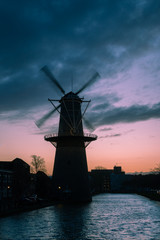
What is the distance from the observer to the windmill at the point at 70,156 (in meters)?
56.9

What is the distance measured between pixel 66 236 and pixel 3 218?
39.4 feet

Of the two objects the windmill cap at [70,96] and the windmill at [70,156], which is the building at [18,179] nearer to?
the windmill at [70,156]

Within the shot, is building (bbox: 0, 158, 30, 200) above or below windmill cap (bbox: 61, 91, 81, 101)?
below

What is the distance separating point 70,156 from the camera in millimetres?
57781

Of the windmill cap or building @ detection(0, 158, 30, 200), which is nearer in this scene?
building @ detection(0, 158, 30, 200)

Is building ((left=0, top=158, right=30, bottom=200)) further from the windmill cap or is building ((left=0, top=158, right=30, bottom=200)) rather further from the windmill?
the windmill cap

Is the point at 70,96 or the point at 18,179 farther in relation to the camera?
the point at 18,179

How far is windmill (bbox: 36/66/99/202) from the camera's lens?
187ft

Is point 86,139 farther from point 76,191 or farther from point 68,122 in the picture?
point 76,191

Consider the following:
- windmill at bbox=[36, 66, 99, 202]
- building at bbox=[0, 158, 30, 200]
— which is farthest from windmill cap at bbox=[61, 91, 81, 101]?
building at bbox=[0, 158, 30, 200]

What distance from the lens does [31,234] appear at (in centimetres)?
2230

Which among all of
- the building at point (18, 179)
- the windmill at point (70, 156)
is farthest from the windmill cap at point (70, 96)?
the building at point (18, 179)

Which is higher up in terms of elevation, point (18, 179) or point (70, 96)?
point (70, 96)

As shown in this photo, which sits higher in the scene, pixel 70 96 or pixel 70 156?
pixel 70 96
